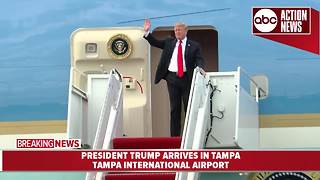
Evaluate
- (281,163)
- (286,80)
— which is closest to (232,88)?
(286,80)

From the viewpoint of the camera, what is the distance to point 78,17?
6629 millimetres

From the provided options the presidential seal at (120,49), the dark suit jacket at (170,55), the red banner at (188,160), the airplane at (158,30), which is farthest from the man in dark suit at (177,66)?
the red banner at (188,160)

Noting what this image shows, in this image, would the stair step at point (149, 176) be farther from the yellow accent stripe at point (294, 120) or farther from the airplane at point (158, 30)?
the yellow accent stripe at point (294, 120)

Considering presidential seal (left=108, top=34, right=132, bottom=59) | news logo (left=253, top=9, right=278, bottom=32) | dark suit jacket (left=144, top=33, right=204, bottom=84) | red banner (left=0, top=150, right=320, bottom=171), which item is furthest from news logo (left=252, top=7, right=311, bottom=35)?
red banner (left=0, top=150, right=320, bottom=171)

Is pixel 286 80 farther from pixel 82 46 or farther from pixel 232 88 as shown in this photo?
pixel 82 46

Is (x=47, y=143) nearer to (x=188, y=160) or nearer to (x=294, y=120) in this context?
(x=294, y=120)

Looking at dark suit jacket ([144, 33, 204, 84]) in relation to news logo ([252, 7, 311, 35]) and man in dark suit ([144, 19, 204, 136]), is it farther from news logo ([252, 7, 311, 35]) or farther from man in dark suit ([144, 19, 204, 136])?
news logo ([252, 7, 311, 35])

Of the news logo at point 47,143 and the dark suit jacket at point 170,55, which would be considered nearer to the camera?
the news logo at point 47,143

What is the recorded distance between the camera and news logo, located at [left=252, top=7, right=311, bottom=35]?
6234 mm

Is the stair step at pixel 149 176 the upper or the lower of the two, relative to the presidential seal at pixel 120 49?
lower

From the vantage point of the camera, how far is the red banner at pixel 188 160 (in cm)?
401

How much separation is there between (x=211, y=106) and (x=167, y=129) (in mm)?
1317

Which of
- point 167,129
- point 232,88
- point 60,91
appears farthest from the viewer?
point 167,129

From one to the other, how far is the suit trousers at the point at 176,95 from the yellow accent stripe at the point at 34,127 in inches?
43.8
